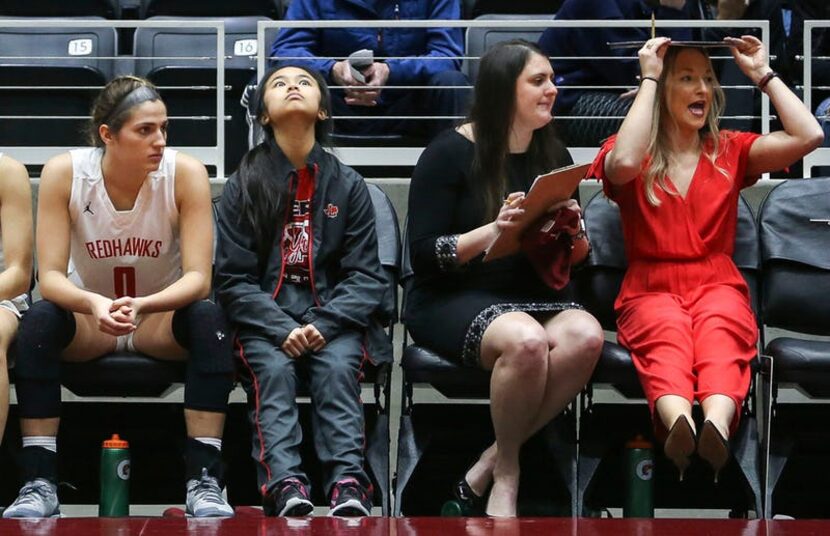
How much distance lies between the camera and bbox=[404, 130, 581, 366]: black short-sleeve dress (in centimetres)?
386

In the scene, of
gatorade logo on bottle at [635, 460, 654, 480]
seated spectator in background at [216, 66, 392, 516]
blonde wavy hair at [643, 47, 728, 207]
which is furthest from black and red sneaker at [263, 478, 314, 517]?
blonde wavy hair at [643, 47, 728, 207]

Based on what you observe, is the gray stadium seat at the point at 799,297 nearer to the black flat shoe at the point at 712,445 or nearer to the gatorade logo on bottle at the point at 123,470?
the black flat shoe at the point at 712,445

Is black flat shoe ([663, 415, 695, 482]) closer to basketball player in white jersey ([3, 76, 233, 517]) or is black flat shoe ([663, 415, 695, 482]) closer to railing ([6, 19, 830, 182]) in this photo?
basketball player in white jersey ([3, 76, 233, 517])

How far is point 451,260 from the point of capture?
3844 mm

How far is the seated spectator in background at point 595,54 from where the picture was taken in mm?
5020

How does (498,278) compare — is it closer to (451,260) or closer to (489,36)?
(451,260)

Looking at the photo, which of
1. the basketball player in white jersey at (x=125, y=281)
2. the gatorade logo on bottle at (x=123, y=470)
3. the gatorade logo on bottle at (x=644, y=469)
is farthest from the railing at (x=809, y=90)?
the gatorade logo on bottle at (x=123, y=470)

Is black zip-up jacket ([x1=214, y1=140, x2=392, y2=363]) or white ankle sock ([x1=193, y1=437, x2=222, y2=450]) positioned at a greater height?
black zip-up jacket ([x1=214, y1=140, x2=392, y2=363])

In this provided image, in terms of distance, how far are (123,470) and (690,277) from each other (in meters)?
1.58

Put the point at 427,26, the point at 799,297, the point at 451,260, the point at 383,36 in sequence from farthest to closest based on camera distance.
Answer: the point at 383,36 < the point at 427,26 < the point at 799,297 < the point at 451,260

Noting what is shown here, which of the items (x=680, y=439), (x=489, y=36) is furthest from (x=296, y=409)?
(x=489, y=36)

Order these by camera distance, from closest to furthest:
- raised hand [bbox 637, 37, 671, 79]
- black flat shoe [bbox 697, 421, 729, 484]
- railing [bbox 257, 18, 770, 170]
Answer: black flat shoe [bbox 697, 421, 729, 484] → raised hand [bbox 637, 37, 671, 79] → railing [bbox 257, 18, 770, 170]

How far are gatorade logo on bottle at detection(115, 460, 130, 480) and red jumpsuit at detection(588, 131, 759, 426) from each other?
52.7 inches

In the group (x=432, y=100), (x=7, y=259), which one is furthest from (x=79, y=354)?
(x=432, y=100)
